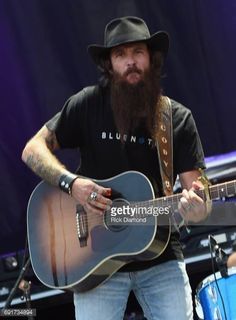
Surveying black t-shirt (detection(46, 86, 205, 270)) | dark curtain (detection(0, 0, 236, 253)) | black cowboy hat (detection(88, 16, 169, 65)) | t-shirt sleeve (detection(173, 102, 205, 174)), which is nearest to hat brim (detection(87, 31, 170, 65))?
black cowboy hat (detection(88, 16, 169, 65))

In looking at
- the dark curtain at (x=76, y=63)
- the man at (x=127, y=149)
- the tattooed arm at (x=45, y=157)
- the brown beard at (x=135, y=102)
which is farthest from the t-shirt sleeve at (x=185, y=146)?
the dark curtain at (x=76, y=63)

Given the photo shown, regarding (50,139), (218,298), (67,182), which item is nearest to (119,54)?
(50,139)

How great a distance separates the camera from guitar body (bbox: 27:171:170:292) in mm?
2652

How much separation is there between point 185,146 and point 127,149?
242 millimetres

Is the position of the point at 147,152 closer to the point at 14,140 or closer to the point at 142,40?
the point at 142,40

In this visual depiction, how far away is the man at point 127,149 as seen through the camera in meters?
2.66

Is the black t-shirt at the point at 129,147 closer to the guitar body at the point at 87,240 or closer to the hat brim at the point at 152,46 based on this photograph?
the guitar body at the point at 87,240

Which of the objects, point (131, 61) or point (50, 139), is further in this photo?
point (50, 139)

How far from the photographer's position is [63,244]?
288cm

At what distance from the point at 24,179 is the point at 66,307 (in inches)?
36.0

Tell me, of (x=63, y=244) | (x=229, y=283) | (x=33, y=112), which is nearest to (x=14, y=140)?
(x=33, y=112)

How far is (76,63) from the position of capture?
379cm

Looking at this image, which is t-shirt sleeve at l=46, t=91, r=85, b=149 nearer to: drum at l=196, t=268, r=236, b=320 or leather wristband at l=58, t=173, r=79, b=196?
leather wristband at l=58, t=173, r=79, b=196

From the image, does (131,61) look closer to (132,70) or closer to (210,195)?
(132,70)
